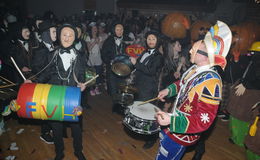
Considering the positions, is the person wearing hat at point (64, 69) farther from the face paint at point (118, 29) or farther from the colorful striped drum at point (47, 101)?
the face paint at point (118, 29)

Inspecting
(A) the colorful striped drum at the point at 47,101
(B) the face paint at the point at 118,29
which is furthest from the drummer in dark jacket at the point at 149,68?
(A) the colorful striped drum at the point at 47,101

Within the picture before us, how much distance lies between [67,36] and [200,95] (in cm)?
218

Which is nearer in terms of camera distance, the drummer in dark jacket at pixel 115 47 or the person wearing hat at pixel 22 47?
the person wearing hat at pixel 22 47

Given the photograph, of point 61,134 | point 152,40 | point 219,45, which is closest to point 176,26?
point 152,40

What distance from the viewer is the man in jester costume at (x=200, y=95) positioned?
2.02m

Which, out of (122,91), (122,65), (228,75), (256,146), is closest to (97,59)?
(122,65)

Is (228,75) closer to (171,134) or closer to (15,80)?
(171,134)

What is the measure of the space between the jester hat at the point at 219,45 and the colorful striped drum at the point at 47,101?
174cm

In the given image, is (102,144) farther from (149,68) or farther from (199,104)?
(199,104)

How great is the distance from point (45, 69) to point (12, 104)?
819mm


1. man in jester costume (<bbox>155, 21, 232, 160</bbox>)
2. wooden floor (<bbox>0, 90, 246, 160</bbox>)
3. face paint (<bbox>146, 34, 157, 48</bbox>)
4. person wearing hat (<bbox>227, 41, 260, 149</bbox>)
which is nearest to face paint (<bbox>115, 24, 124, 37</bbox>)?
face paint (<bbox>146, 34, 157, 48</bbox>)

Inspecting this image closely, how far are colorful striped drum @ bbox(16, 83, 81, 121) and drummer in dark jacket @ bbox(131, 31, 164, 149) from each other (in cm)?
194

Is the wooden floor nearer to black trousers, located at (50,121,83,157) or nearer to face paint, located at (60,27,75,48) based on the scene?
black trousers, located at (50,121,83,157)

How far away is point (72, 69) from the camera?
10.7 feet
